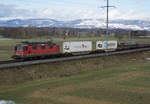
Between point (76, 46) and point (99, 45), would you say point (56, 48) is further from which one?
point (99, 45)

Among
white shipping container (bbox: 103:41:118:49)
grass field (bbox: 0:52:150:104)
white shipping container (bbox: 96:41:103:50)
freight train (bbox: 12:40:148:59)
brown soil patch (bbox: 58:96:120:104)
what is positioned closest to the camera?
brown soil patch (bbox: 58:96:120:104)

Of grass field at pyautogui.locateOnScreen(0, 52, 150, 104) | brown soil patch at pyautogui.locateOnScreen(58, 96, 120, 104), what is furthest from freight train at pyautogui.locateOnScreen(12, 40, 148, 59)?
brown soil patch at pyautogui.locateOnScreen(58, 96, 120, 104)

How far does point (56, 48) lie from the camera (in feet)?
177

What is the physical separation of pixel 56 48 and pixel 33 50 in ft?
24.4

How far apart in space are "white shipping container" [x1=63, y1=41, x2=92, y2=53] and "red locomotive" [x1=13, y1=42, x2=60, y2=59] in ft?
14.2

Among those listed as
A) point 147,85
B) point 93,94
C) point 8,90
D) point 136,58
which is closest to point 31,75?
point 8,90

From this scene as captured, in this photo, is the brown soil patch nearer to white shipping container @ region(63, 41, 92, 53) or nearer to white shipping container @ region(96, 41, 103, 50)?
white shipping container @ region(63, 41, 92, 53)

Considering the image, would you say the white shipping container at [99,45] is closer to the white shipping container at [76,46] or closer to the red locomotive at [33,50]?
the white shipping container at [76,46]

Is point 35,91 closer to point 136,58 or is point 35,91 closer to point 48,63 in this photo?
point 48,63

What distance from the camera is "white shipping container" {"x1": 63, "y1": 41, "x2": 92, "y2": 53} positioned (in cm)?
5692

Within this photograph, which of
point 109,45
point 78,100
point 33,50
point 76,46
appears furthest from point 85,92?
point 109,45

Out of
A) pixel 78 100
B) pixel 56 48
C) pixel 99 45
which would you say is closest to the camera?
pixel 78 100

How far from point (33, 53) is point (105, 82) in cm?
1976

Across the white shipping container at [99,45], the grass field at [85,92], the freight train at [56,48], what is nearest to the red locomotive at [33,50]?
the freight train at [56,48]
